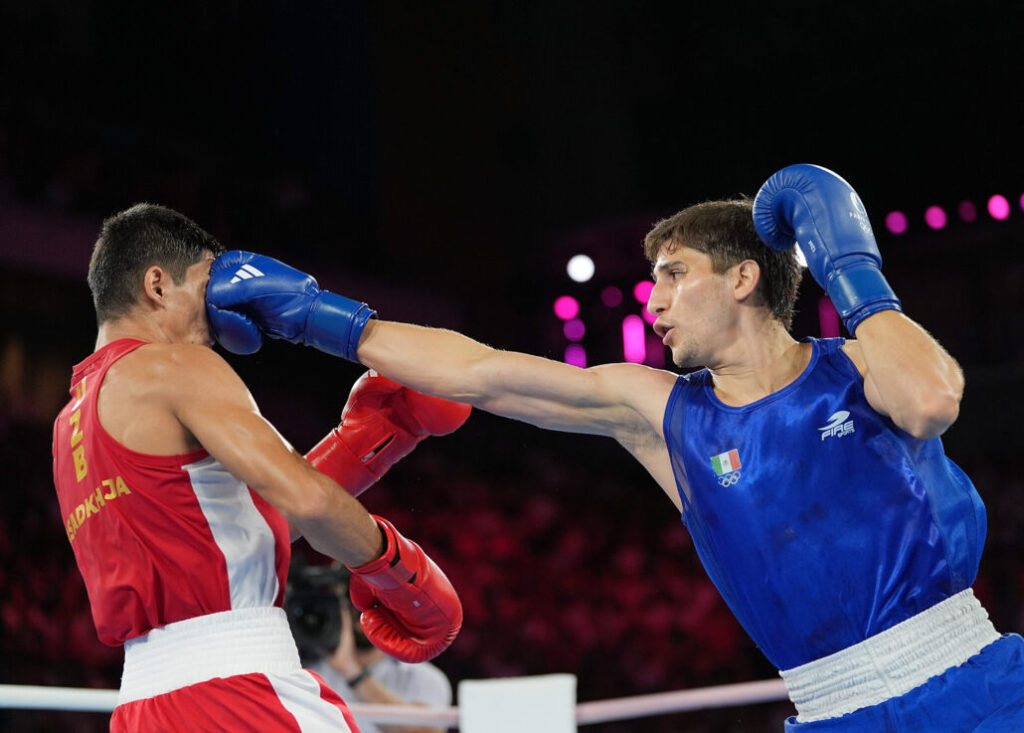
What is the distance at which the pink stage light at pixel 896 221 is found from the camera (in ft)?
28.6

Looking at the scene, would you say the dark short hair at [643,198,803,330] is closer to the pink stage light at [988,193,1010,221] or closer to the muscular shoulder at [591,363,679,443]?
the muscular shoulder at [591,363,679,443]

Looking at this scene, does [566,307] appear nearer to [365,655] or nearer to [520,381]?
[365,655]

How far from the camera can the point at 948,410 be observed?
5.89 ft

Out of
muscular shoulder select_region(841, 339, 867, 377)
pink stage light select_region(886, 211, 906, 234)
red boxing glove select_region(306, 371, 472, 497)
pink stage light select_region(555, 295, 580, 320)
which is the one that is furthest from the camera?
pink stage light select_region(555, 295, 580, 320)

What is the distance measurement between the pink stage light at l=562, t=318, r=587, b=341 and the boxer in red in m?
7.93

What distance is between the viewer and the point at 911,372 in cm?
180

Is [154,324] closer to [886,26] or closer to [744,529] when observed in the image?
[744,529]

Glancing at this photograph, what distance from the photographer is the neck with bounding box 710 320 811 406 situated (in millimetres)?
2102

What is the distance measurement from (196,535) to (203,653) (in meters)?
0.21

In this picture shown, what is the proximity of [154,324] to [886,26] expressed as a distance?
8219 millimetres

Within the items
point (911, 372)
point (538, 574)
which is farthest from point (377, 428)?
point (538, 574)

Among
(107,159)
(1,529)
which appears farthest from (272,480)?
(107,159)

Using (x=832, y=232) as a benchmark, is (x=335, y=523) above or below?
below

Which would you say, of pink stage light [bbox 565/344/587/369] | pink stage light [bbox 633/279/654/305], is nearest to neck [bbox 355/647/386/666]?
pink stage light [bbox 565/344/587/369]
